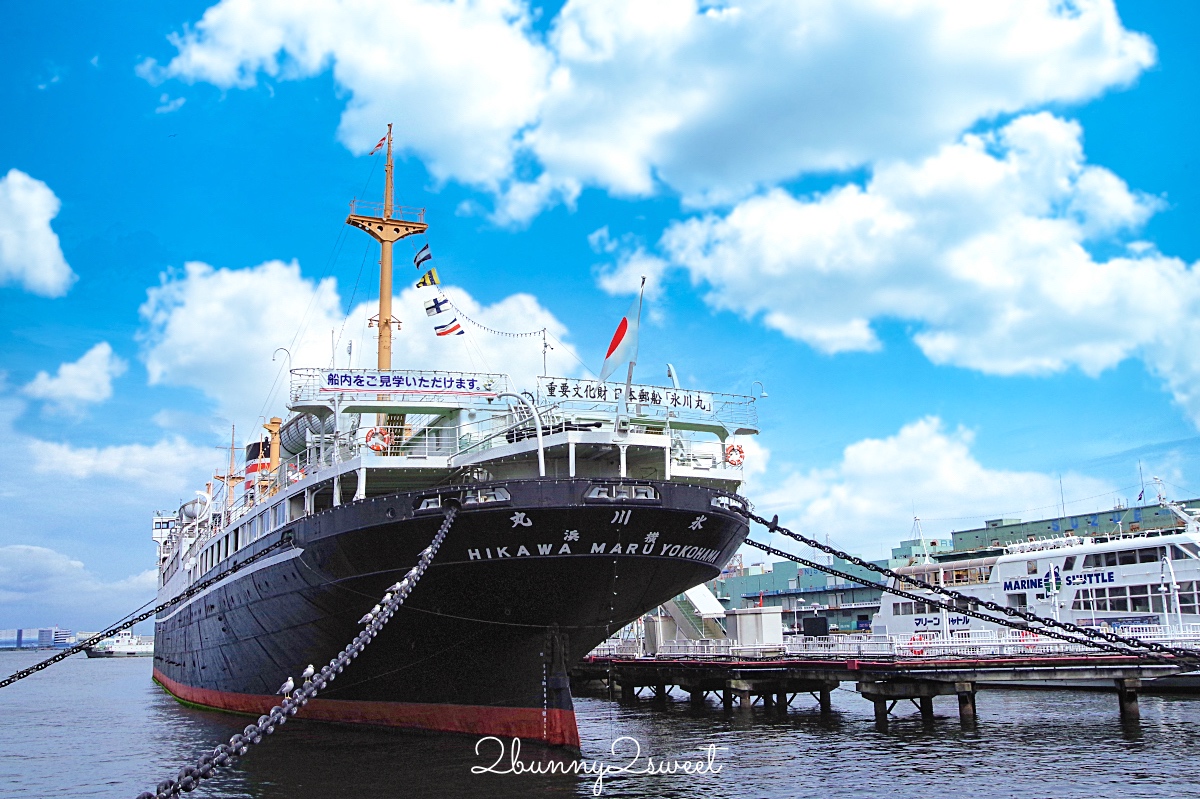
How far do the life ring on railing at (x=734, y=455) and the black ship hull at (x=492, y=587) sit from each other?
2265mm

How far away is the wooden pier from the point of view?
2764 cm

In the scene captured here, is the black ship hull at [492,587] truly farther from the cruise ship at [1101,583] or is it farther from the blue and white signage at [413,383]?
the cruise ship at [1101,583]

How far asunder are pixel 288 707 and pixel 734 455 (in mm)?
14928

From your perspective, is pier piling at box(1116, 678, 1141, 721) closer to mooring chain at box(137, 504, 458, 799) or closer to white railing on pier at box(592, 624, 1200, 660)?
white railing on pier at box(592, 624, 1200, 660)

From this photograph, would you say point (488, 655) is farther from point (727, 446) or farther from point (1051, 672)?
point (1051, 672)

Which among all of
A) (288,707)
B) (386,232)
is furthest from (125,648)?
(288,707)

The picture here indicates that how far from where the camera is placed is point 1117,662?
1101 inches

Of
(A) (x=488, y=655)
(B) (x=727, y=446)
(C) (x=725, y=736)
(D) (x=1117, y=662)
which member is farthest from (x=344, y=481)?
(D) (x=1117, y=662)

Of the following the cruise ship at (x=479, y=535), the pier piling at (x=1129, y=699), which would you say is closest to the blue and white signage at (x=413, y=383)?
the cruise ship at (x=479, y=535)

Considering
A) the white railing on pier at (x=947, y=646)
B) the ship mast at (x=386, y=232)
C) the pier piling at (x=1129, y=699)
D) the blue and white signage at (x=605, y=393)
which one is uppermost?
the ship mast at (x=386, y=232)

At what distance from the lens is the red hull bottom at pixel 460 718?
2277 centimetres

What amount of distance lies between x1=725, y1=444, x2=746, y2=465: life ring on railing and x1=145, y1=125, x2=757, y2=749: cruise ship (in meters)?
0.04

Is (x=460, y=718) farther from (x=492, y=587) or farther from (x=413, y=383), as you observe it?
(x=413, y=383)

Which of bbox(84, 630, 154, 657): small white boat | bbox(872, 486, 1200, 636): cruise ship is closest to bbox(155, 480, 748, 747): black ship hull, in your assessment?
bbox(872, 486, 1200, 636): cruise ship
